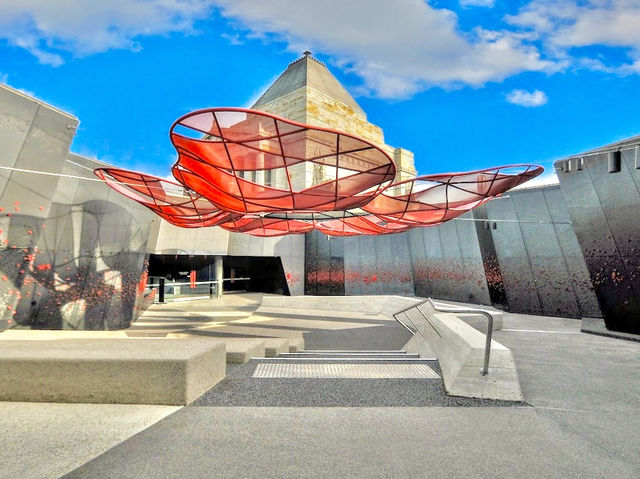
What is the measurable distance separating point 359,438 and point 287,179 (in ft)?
37.1

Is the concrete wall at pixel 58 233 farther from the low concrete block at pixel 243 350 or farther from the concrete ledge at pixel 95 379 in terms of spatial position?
the concrete ledge at pixel 95 379

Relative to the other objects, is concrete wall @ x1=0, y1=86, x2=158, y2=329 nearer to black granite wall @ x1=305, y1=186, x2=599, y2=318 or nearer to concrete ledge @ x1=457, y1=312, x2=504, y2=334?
concrete ledge @ x1=457, y1=312, x2=504, y2=334

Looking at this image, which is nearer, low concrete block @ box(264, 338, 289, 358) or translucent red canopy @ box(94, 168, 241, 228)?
low concrete block @ box(264, 338, 289, 358)

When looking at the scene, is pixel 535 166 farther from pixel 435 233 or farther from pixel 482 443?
pixel 435 233

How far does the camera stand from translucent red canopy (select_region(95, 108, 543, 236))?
28.1 feet

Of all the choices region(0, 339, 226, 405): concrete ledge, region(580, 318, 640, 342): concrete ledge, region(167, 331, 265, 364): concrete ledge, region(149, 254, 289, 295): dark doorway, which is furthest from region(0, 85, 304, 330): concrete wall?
region(580, 318, 640, 342): concrete ledge

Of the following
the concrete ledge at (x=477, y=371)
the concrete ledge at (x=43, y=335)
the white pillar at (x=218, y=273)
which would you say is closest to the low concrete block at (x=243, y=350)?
the concrete ledge at (x=477, y=371)

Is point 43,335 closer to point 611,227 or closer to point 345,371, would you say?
point 345,371

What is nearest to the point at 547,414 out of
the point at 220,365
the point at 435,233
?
the point at 220,365

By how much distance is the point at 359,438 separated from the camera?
137 inches

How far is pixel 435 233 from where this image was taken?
2516cm

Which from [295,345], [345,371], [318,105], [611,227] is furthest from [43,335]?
[318,105]

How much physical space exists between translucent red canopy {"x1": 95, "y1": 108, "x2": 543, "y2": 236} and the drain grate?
15.7 ft

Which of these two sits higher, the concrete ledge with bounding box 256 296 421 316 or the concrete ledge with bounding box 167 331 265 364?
the concrete ledge with bounding box 256 296 421 316
